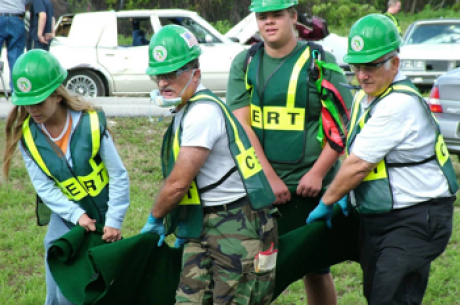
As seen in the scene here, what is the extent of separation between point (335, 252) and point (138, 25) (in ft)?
32.0

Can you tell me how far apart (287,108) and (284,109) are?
0.07 ft

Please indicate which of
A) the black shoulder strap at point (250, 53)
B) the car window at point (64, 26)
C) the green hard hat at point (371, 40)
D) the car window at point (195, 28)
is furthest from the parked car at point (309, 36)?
the green hard hat at point (371, 40)

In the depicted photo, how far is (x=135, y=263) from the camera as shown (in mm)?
3518

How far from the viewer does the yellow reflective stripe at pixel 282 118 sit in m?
4.00

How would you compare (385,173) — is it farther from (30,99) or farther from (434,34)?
(434,34)

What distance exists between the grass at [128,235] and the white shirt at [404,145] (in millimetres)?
2116

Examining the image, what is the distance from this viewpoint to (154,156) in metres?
8.58

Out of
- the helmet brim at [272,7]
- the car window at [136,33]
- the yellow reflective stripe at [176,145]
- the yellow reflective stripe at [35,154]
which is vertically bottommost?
the car window at [136,33]

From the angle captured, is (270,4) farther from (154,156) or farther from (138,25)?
(138,25)

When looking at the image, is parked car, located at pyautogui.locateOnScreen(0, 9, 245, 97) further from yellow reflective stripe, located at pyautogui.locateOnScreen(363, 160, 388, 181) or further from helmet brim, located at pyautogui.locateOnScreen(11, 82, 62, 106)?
yellow reflective stripe, located at pyautogui.locateOnScreen(363, 160, 388, 181)

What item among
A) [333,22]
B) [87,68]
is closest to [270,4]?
[87,68]

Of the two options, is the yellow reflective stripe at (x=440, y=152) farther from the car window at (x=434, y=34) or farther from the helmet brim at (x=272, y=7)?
the car window at (x=434, y=34)

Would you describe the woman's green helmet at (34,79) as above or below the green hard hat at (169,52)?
below

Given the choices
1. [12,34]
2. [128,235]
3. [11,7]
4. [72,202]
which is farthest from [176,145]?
[11,7]
